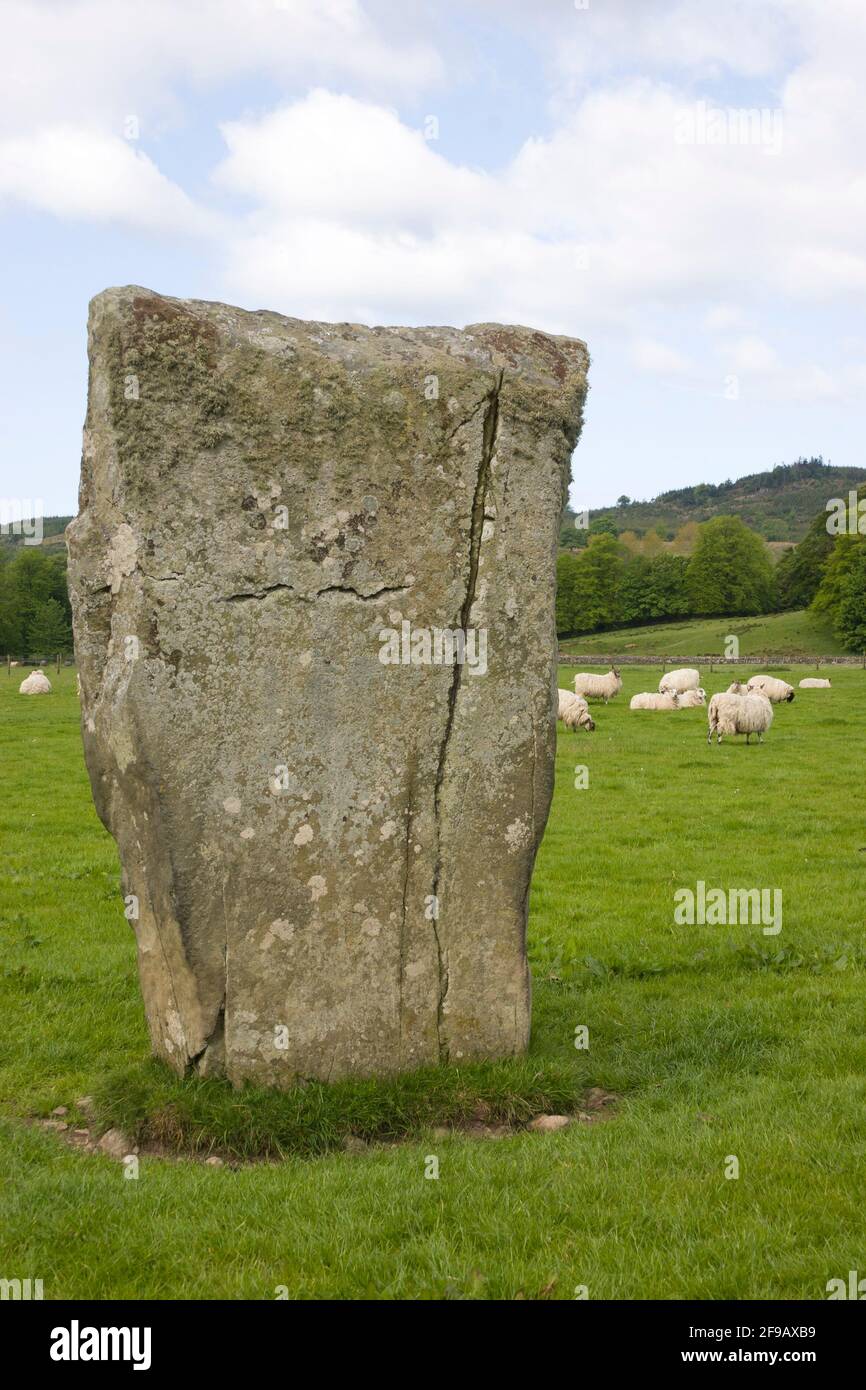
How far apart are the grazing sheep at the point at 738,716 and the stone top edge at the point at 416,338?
71.5 ft

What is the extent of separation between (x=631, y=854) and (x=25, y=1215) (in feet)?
37.3

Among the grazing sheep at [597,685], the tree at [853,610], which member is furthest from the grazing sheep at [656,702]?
the tree at [853,610]

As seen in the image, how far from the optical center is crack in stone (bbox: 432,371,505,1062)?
7609mm

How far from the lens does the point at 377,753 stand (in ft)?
24.7

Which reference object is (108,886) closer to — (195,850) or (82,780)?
(195,850)

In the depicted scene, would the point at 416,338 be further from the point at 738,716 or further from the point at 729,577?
the point at 729,577

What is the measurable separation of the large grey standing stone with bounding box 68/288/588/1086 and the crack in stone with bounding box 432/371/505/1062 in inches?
0.8

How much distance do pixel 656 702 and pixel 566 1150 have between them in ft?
104

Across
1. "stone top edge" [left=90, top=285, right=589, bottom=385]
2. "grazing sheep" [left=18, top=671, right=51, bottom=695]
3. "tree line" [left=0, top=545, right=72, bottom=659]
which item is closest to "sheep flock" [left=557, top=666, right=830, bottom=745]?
"stone top edge" [left=90, top=285, right=589, bottom=385]

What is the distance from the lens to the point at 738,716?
28.7 meters

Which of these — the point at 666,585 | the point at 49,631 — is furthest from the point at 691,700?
the point at 666,585

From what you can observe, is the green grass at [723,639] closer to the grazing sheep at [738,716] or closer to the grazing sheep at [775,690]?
the grazing sheep at [775,690]

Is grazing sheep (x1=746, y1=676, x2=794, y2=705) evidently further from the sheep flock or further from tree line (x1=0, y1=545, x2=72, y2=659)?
tree line (x1=0, y1=545, x2=72, y2=659)
